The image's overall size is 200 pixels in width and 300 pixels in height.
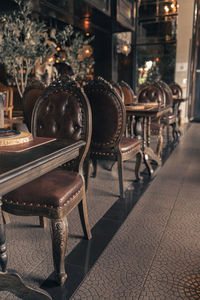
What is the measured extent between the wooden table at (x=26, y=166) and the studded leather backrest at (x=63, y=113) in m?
0.35

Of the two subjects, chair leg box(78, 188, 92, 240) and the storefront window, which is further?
the storefront window

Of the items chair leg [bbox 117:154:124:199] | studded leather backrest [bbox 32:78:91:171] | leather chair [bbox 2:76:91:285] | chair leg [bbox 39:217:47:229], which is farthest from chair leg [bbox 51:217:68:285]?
chair leg [bbox 117:154:124:199]

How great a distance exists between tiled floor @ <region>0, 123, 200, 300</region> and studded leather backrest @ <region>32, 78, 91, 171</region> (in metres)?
0.65

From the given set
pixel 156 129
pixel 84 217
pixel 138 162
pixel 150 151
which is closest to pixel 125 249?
pixel 84 217

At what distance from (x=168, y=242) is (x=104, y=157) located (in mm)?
951

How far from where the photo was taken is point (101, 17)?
6.30 m

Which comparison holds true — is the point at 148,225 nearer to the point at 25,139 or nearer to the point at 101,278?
the point at 101,278

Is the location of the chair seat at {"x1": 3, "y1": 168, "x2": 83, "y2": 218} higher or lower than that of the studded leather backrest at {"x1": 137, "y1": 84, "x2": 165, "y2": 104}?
lower

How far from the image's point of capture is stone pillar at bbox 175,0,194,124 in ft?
23.9

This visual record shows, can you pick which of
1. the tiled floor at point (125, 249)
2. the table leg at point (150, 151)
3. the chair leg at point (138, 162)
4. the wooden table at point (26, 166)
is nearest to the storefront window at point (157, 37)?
the table leg at point (150, 151)

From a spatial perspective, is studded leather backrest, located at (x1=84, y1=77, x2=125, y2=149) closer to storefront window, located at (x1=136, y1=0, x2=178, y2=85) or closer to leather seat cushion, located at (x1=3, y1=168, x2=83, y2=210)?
leather seat cushion, located at (x1=3, y1=168, x2=83, y2=210)

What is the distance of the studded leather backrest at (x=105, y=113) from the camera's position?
230cm

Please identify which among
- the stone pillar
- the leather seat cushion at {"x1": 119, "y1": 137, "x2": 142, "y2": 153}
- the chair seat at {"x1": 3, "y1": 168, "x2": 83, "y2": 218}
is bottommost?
the chair seat at {"x1": 3, "y1": 168, "x2": 83, "y2": 218}

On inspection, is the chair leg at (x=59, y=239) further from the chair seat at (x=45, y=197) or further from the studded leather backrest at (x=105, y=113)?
the studded leather backrest at (x=105, y=113)
